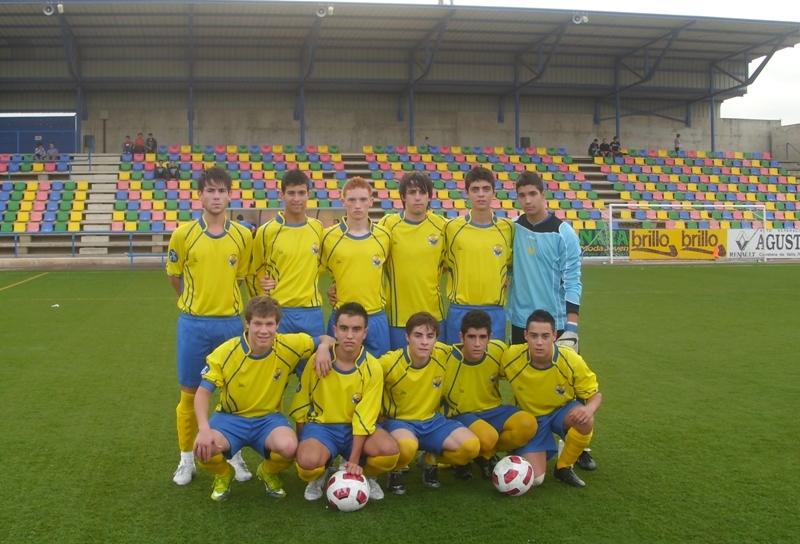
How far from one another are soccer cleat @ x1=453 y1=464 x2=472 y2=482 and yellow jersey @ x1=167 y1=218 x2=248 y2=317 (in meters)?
1.47

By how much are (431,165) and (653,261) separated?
796 cm

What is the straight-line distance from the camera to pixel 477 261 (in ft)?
13.1

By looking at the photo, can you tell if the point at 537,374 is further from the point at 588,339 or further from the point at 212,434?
the point at 588,339

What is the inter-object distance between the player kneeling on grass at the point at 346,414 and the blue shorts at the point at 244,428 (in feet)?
0.53

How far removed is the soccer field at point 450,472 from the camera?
9.92 feet

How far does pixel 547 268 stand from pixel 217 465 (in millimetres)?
Result: 2075

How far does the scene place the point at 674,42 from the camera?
22.7 metres

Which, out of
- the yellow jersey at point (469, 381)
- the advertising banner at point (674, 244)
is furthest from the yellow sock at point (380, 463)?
the advertising banner at point (674, 244)

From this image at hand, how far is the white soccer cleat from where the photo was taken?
3389 millimetres

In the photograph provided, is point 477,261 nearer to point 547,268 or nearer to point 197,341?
point 547,268

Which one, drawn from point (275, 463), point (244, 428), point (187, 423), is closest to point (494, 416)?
point (275, 463)

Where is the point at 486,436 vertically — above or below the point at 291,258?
below

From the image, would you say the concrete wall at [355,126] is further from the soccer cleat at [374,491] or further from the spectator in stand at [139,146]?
the soccer cleat at [374,491]

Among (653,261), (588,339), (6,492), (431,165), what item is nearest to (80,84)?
(431,165)
